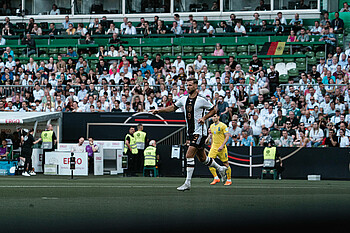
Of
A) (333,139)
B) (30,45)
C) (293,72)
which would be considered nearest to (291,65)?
(293,72)

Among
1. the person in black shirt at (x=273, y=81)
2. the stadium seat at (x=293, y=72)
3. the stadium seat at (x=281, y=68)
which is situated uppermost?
the stadium seat at (x=281, y=68)

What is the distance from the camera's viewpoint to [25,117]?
22844 millimetres

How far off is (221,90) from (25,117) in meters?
8.02

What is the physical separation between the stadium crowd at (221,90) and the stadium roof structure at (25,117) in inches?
47.7

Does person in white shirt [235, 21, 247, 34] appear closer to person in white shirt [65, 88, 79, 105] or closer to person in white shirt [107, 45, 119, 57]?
person in white shirt [107, 45, 119, 57]

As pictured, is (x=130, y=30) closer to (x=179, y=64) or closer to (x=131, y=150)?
(x=179, y=64)

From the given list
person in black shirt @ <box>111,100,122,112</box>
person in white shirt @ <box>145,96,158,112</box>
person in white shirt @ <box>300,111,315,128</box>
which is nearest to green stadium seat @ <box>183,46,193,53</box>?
person in white shirt @ <box>145,96,158,112</box>

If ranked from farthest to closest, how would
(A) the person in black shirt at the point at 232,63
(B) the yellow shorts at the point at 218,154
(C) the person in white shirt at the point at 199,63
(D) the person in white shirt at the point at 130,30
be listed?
(D) the person in white shirt at the point at 130,30, (C) the person in white shirt at the point at 199,63, (A) the person in black shirt at the point at 232,63, (B) the yellow shorts at the point at 218,154

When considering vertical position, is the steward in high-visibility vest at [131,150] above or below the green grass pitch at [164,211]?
below

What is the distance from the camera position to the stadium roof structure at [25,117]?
22375 mm

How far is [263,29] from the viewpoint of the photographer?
3117 centimetres

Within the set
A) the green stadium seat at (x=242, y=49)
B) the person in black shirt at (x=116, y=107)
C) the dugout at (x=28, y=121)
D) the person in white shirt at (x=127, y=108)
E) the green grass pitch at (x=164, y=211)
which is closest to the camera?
the green grass pitch at (x=164, y=211)

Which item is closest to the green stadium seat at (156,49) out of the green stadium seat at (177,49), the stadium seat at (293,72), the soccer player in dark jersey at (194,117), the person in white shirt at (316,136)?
the green stadium seat at (177,49)

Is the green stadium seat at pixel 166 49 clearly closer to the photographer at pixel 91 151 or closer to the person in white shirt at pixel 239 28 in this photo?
the person in white shirt at pixel 239 28
